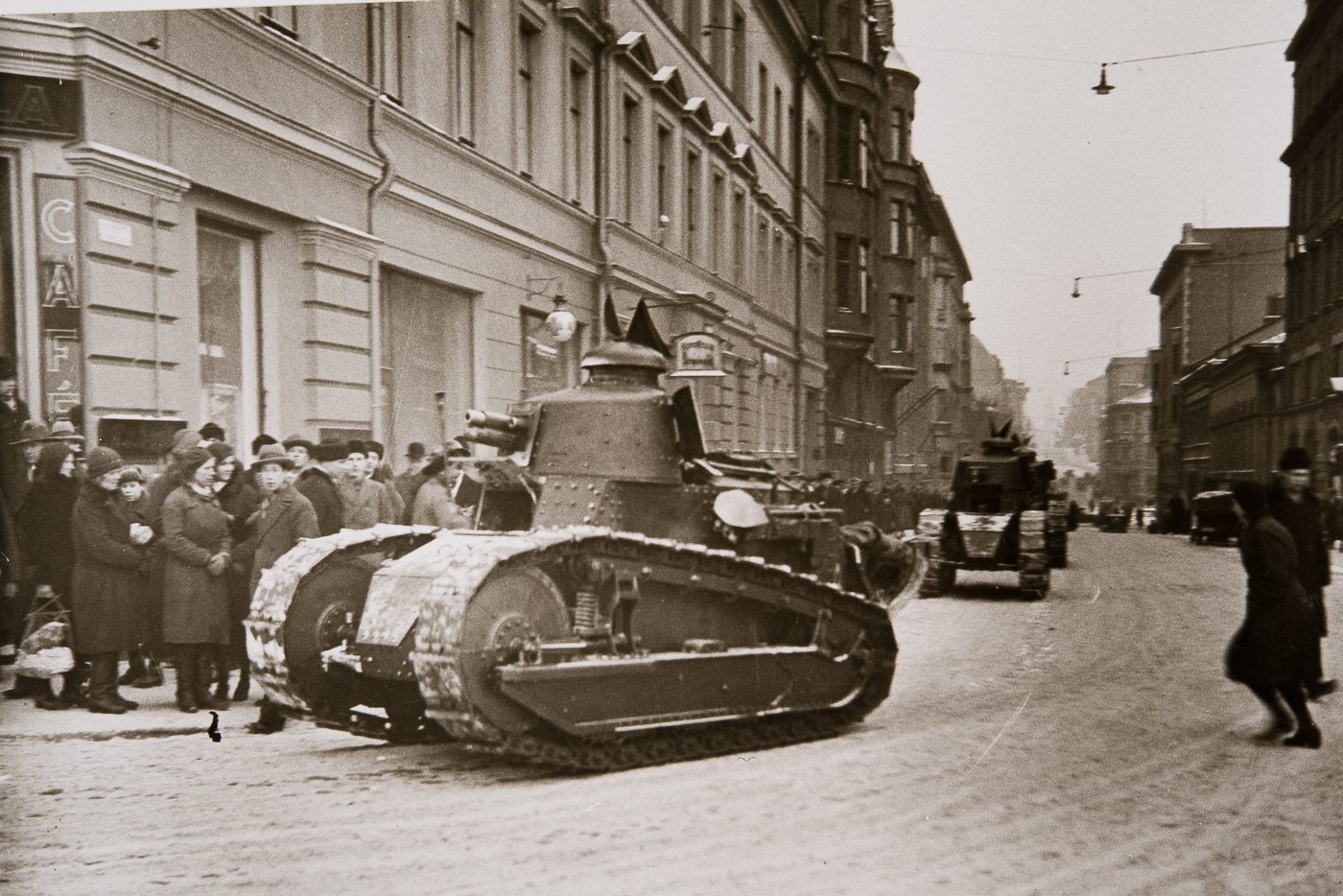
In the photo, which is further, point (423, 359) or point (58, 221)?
point (423, 359)

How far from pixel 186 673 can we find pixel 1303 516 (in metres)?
4.14

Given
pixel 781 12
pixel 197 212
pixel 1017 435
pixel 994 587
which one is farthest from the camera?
pixel 994 587

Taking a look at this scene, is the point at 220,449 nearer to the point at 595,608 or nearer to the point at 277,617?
the point at 277,617

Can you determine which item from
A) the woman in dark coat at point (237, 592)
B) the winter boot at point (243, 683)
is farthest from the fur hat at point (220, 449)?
the winter boot at point (243, 683)

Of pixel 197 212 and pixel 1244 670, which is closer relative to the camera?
pixel 197 212

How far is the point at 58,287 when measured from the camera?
10.5ft

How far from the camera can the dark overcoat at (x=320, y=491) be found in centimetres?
468

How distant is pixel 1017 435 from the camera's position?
16.4 feet

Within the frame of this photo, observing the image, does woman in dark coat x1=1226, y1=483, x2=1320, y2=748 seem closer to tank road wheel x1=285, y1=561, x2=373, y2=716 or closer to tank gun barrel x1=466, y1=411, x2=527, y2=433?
tank gun barrel x1=466, y1=411, x2=527, y2=433

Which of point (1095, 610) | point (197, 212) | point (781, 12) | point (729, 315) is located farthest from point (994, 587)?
point (197, 212)

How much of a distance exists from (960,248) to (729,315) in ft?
5.01

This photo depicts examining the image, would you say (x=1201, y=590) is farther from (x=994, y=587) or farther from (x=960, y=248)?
(x=994, y=587)

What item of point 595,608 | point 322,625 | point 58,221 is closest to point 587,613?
point 595,608

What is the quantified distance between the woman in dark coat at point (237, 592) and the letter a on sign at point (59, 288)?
3.17ft
